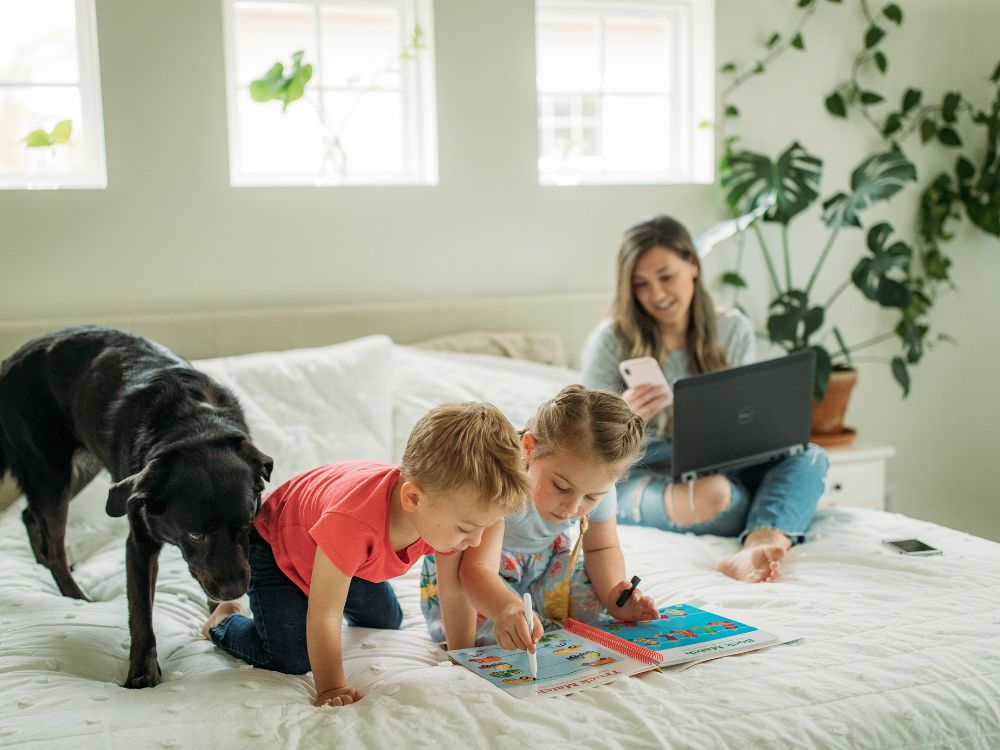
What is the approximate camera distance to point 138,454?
4.90ft

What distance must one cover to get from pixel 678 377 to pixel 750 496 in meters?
0.38

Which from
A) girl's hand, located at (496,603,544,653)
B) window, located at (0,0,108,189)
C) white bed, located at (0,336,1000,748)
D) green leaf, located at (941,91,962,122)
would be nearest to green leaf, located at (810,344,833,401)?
white bed, located at (0,336,1000,748)

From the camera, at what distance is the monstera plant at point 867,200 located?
3.15 metres

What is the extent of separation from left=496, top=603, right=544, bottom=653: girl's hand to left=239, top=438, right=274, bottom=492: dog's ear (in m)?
0.42

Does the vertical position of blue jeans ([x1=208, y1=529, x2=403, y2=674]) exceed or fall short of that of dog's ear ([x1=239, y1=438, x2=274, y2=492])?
it falls short

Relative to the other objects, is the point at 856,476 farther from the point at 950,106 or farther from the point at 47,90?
the point at 47,90

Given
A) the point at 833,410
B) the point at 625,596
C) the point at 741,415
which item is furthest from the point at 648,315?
the point at 625,596

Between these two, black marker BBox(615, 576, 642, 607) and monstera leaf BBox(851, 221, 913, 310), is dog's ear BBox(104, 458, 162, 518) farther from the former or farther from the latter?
monstera leaf BBox(851, 221, 913, 310)

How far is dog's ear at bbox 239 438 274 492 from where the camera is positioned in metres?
1.48

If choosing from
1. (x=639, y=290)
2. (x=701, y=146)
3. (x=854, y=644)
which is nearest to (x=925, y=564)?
(x=854, y=644)

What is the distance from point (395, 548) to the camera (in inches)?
58.3

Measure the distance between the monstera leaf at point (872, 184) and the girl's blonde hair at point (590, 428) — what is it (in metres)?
1.85

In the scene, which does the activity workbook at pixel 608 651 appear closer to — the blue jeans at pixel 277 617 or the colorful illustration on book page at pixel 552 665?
the colorful illustration on book page at pixel 552 665

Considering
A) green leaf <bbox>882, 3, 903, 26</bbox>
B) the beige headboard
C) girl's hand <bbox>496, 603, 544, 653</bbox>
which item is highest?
green leaf <bbox>882, 3, 903, 26</bbox>
